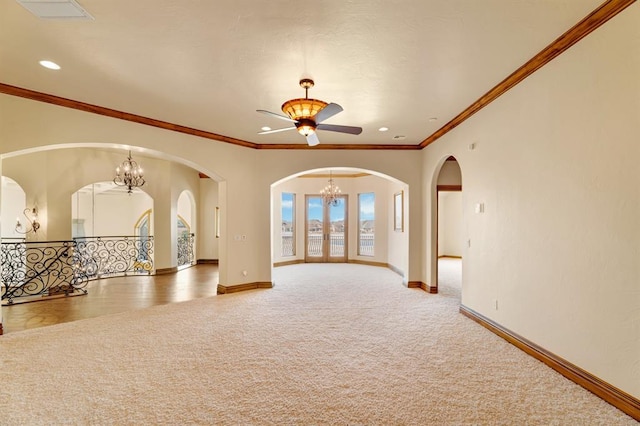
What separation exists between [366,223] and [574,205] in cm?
741

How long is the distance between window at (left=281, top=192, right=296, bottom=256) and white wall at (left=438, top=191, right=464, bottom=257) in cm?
643

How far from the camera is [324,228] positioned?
1021 cm

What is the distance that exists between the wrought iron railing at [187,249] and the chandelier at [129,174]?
262 centimetres

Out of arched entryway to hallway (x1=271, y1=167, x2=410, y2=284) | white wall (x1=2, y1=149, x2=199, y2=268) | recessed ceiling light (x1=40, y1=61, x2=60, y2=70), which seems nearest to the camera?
recessed ceiling light (x1=40, y1=61, x2=60, y2=70)

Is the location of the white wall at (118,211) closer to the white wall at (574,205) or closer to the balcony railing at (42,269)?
the balcony railing at (42,269)

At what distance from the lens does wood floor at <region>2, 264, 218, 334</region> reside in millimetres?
4406

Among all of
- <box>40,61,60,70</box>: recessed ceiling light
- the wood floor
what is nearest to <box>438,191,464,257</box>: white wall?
the wood floor

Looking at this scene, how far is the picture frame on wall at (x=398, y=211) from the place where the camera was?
7987mm

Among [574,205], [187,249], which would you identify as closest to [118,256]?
[187,249]

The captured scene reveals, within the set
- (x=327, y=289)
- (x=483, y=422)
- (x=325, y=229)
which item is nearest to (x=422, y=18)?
(x=483, y=422)

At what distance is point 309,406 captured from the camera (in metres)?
2.27

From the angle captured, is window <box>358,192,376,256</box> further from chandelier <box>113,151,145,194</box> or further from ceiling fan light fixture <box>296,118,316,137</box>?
chandelier <box>113,151,145,194</box>

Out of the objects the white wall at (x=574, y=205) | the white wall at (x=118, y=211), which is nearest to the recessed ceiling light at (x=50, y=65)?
the white wall at (x=574, y=205)

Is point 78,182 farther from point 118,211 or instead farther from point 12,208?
point 118,211
